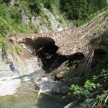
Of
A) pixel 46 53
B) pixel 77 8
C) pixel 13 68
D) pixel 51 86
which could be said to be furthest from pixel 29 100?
pixel 77 8

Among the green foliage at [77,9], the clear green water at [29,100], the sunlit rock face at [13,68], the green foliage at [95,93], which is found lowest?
the clear green water at [29,100]

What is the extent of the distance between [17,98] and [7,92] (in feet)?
2.33

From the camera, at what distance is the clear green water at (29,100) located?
488 inches

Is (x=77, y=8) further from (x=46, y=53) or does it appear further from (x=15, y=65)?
(x=15, y=65)

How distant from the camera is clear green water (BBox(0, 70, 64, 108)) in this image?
12.4 meters

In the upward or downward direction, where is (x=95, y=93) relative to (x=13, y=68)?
downward

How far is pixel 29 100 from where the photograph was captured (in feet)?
42.6

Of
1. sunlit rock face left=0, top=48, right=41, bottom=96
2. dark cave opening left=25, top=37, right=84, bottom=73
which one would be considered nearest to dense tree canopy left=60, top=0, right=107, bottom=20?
dark cave opening left=25, top=37, right=84, bottom=73

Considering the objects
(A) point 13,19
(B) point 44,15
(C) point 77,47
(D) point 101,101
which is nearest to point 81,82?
(C) point 77,47

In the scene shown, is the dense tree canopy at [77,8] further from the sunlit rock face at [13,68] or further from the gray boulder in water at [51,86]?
the gray boulder in water at [51,86]

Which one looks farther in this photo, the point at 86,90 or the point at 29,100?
the point at 29,100

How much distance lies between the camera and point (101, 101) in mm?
9398

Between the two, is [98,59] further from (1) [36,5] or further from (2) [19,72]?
(1) [36,5]

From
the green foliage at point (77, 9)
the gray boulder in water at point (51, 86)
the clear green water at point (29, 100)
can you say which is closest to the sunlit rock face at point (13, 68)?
the clear green water at point (29, 100)
